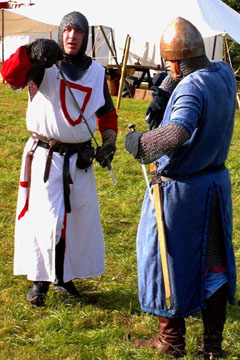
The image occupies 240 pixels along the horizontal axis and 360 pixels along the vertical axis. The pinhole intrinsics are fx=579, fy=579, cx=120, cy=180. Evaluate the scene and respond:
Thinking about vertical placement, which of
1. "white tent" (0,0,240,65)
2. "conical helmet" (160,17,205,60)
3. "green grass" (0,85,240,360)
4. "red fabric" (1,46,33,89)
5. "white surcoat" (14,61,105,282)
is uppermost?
"white tent" (0,0,240,65)

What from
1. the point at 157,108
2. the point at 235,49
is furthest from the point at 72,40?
the point at 235,49

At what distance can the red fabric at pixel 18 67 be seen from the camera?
9.61 feet

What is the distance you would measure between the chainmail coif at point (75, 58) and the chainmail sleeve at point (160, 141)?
35.6 inches

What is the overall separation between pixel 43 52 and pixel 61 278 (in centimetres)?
135

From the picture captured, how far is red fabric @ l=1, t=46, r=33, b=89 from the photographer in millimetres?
2930

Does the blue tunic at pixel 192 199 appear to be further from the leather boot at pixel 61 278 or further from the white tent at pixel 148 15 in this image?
the white tent at pixel 148 15

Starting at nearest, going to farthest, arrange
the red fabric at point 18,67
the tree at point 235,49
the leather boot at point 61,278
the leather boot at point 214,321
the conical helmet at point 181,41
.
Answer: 1. the conical helmet at point 181,41
2. the leather boot at point 214,321
3. the red fabric at point 18,67
4. the leather boot at point 61,278
5. the tree at point 235,49

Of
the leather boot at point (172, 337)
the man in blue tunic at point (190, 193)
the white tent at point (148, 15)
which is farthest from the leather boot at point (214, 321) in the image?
the white tent at point (148, 15)

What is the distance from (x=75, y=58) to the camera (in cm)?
319

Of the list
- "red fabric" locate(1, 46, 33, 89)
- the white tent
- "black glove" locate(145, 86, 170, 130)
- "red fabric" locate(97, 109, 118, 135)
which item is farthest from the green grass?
the white tent

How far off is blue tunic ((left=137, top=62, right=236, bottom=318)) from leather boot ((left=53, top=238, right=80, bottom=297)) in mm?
726

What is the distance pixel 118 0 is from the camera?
388 inches

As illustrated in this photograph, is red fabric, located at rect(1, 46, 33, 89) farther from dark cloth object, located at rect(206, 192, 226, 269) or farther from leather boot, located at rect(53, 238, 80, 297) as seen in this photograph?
dark cloth object, located at rect(206, 192, 226, 269)

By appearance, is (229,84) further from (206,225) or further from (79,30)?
(79,30)
